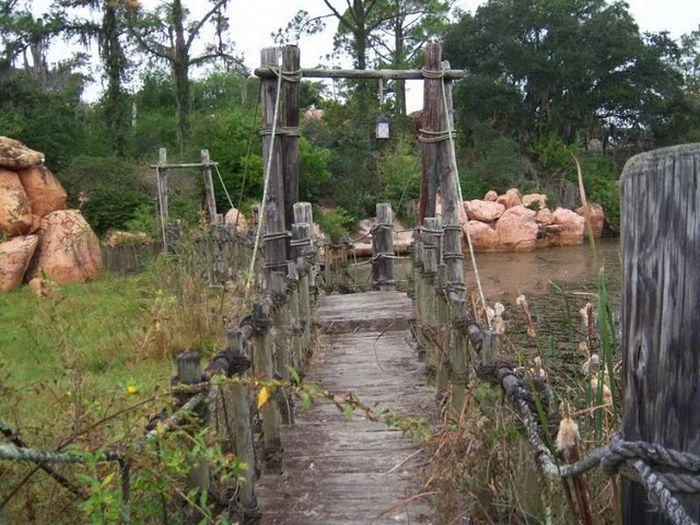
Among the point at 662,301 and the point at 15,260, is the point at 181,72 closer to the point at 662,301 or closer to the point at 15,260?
the point at 15,260

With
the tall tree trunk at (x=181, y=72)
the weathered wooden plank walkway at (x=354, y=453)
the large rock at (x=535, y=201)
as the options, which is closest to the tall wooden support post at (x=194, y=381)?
the weathered wooden plank walkway at (x=354, y=453)

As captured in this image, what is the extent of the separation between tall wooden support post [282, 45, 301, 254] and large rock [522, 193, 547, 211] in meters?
19.4

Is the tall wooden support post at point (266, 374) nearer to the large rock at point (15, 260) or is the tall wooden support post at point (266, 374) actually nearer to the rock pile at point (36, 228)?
the rock pile at point (36, 228)

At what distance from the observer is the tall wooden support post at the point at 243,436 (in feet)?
9.79

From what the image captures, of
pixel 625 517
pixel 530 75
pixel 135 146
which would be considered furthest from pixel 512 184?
pixel 625 517

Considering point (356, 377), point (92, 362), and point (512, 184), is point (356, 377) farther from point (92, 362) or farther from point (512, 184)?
point (512, 184)

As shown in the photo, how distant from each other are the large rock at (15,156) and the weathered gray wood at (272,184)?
10372mm

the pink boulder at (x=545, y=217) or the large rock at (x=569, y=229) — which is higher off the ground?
the pink boulder at (x=545, y=217)

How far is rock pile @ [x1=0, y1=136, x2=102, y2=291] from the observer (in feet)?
48.3

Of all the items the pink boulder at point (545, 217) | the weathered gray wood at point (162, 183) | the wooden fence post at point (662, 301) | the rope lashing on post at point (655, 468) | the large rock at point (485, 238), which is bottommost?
the large rock at point (485, 238)

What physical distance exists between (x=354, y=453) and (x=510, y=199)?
76.4ft

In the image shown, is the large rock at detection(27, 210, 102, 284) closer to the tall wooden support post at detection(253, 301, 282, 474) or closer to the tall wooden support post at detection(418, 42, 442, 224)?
the tall wooden support post at detection(418, 42, 442, 224)

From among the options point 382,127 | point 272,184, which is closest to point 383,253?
point 382,127

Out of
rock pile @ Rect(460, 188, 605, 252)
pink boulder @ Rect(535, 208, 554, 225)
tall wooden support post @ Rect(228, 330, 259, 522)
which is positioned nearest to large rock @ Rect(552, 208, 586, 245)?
rock pile @ Rect(460, 188, 605, 252)
